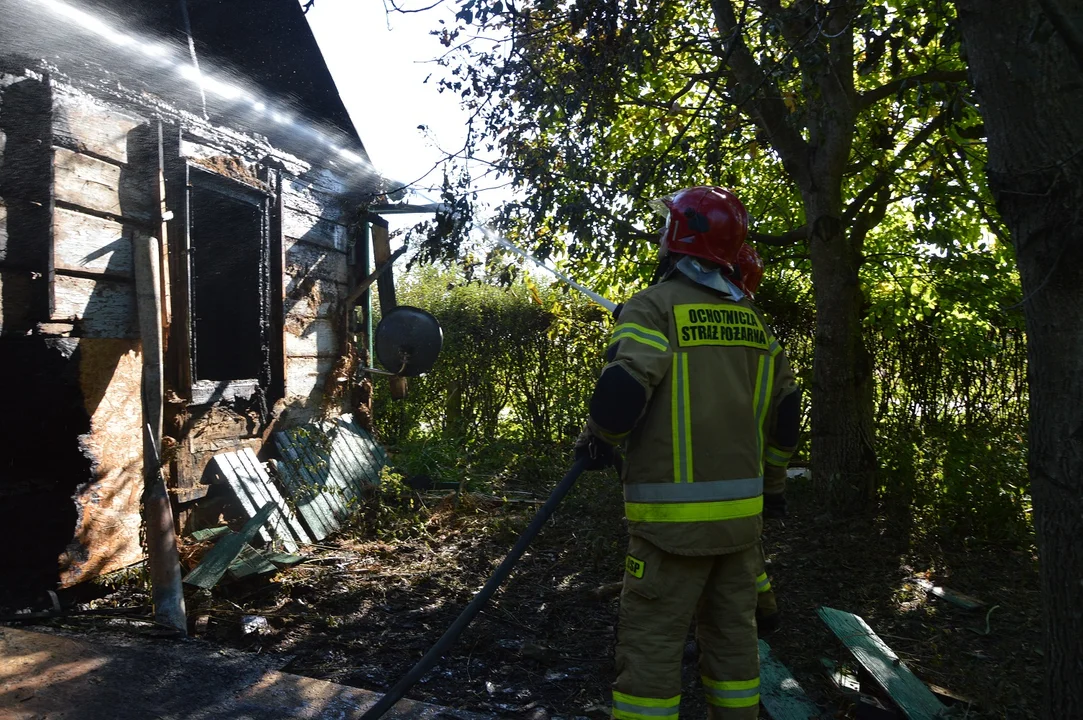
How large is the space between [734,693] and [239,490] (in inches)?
153

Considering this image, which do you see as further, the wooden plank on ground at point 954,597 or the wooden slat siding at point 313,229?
the wooden slat siding at point 313,229

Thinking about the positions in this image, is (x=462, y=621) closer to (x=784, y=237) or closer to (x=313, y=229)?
(x=784, y=237)

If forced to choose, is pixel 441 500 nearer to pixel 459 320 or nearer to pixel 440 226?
pixel 440 226

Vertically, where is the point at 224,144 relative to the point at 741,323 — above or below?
above

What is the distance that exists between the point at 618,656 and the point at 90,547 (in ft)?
10.9

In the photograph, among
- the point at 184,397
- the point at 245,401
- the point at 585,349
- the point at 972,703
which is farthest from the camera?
the point at 585,349

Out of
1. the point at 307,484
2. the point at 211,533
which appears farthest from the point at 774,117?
the point at 211,533

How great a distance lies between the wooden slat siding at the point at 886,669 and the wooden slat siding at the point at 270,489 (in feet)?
12.0

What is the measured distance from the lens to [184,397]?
5211 mm

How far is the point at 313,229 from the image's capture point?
280 inches

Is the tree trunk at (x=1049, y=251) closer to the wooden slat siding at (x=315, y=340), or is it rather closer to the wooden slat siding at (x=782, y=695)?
the wooden slat siding at (x=782, y=695)

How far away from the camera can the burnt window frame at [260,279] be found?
516 cm

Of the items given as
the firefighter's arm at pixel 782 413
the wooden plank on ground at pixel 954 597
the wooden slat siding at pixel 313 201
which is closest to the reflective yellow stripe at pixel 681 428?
the firefighter's arm at pixel 782 413

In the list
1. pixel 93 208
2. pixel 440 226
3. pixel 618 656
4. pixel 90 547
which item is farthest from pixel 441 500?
pixel 618 656
